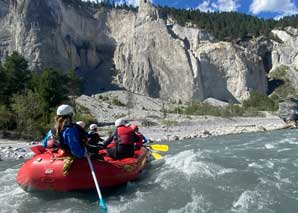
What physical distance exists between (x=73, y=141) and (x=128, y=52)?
82354mm

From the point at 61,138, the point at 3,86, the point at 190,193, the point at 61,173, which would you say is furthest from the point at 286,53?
the point at 61,173

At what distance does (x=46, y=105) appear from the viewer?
3747 centimetres

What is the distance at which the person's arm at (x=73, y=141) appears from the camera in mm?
9516

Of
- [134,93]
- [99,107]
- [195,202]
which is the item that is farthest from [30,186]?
[134,93]

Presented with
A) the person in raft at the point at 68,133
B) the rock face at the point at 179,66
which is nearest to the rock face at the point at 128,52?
the rock face at the point at 179,66

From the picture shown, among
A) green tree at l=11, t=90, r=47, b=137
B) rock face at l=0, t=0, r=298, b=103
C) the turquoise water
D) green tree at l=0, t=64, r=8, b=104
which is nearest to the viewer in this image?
the turquoise water

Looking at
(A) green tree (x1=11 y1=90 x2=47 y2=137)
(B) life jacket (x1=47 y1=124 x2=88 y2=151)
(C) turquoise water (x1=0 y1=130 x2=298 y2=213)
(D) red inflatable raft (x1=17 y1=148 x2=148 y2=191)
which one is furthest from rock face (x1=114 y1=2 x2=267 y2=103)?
(D) red inflatable raft (x1=17 y1=148 x2=148 y2=191)

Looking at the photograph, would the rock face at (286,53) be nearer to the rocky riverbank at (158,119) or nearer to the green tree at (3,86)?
the rocky riverbank at (158,119)

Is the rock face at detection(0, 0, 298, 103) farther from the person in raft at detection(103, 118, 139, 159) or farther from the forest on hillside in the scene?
the person in raft at detection(103, 118, 139, 159)

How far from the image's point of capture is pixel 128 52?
298 feet

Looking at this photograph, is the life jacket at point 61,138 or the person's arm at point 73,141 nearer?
the person's arm at point 73,141

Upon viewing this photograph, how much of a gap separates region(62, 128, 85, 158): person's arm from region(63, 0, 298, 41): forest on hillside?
92.3 meters

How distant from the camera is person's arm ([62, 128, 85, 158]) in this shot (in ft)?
31.2

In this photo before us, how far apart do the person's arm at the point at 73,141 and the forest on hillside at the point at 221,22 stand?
92.3m
